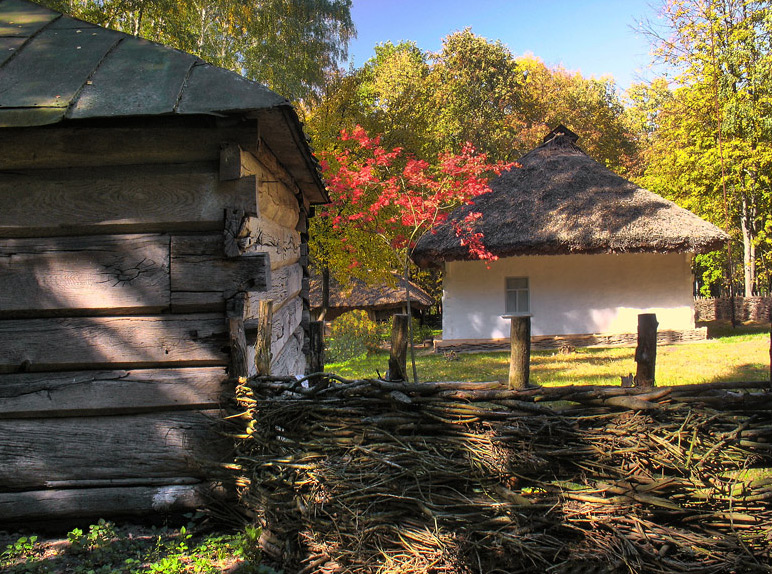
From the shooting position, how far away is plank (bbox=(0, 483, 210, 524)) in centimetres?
351

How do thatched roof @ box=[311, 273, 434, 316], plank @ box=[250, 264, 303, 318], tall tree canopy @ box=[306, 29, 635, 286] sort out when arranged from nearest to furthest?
plank @ box=[250, 264, 303, 318]
thatched roof @ box=[311, 273, 434, 316]
tall tree canopy @ box=[306, 29, 635, 286]

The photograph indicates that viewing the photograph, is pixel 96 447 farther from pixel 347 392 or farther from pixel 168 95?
pixel 168 95

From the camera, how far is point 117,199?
348 centimetres

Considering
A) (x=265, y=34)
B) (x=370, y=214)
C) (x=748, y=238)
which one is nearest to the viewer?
(x=370, y=214)

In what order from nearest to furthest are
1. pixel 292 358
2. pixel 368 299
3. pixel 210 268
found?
pixel 210 268 < pixel 292 358 < pixel 368 299

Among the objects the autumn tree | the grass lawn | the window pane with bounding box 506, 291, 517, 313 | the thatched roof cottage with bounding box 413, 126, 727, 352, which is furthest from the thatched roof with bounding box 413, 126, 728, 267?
the grass lawn

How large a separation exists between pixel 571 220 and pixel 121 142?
41.3 ft

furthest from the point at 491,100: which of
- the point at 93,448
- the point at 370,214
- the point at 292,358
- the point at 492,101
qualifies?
the point at 93,448

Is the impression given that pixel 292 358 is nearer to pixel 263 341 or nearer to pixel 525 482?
pixel 263 341

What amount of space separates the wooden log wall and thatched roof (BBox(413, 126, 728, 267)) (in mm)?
11175

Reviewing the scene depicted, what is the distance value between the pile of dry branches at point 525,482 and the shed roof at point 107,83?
169 centimetres

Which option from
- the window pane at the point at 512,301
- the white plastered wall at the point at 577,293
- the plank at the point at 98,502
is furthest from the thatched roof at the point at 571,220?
the plank at the point at 98,502

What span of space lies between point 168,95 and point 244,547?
2498 millimetres

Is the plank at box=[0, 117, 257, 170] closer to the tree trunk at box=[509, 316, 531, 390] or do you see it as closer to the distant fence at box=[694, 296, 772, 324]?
the tree trunk at box=[509, 316, 531, 390]
